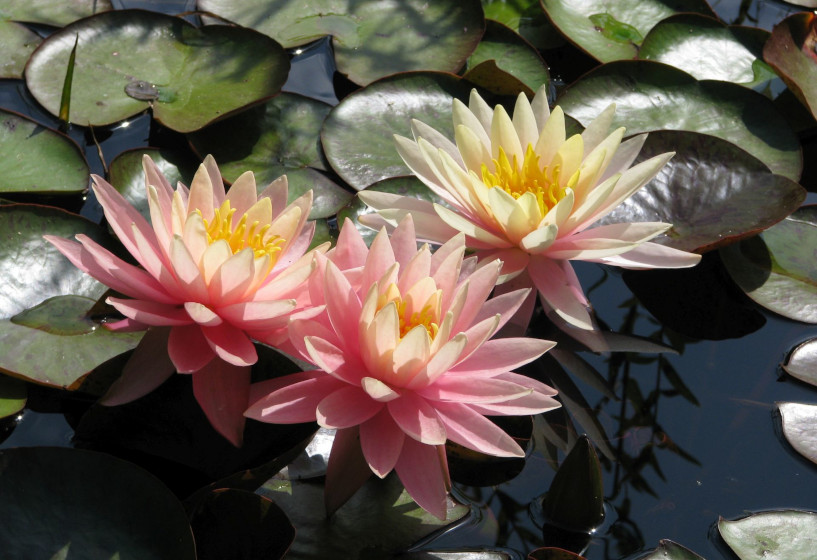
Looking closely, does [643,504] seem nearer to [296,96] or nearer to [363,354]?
[363,354]

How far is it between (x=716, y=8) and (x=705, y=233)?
176 centimetres

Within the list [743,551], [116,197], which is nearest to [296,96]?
[116,197]

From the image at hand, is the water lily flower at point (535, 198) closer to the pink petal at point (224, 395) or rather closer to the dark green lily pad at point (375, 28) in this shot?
the pink petal at point (224, 395)

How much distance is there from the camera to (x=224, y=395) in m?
1.65

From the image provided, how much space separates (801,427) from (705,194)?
79 centimetres

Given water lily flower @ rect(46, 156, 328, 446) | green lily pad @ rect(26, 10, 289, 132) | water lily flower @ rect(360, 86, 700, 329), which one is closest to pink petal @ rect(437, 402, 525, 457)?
water lily flower @ rect(46, 156, 328, 446)

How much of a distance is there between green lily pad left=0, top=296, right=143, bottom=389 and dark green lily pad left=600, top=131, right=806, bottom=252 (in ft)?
4.96

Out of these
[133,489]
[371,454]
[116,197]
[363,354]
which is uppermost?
[116,197]

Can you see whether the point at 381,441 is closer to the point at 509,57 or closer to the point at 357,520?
the point at 357,520

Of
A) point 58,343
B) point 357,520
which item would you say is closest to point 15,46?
point 58,343

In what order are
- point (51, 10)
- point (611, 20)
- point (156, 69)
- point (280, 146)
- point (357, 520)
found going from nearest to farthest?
point (357, 520), point (280, 146), point (156, 69), point (51, 10), point (611, 20)

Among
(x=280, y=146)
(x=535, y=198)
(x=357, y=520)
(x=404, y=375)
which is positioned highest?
(x=535, y=198)

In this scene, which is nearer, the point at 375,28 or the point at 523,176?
the point at 523,176

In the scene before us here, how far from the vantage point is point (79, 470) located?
1.55 meters
